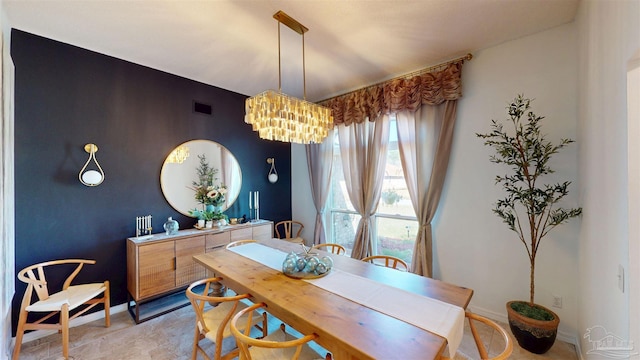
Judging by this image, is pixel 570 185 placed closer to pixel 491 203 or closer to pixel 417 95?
pixel 491 203

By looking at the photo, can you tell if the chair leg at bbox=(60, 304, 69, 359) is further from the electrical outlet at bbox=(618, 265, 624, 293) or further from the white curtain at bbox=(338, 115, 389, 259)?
the electrical outlet at bbox=(618, 265, 624, 293)

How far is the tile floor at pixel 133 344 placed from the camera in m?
2.01

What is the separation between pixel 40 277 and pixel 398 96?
407 cm

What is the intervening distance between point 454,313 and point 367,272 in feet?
2.20

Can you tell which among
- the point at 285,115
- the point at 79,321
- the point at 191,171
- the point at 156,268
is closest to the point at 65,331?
the point at 79,321

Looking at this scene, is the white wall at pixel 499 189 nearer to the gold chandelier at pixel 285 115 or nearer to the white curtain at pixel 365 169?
the white curtain at pixel 365 169

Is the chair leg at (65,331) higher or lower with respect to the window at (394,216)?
lower

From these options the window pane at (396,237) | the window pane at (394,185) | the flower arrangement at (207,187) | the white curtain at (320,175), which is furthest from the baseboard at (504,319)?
the flower arrangement at (207,187)

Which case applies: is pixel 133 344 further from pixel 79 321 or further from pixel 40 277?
pixel 40 277

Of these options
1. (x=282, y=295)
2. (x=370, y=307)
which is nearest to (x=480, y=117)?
(x=370, y=307)

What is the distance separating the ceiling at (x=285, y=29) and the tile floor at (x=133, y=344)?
9.25 feet

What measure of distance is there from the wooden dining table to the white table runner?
0.04m

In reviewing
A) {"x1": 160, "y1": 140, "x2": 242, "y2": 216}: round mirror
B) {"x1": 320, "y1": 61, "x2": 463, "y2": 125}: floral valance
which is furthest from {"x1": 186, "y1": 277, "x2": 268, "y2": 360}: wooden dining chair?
{"x1": 320, "y1": 61, "x2": 463, "y2": 125}: floral valance

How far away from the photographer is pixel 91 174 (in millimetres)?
2455
